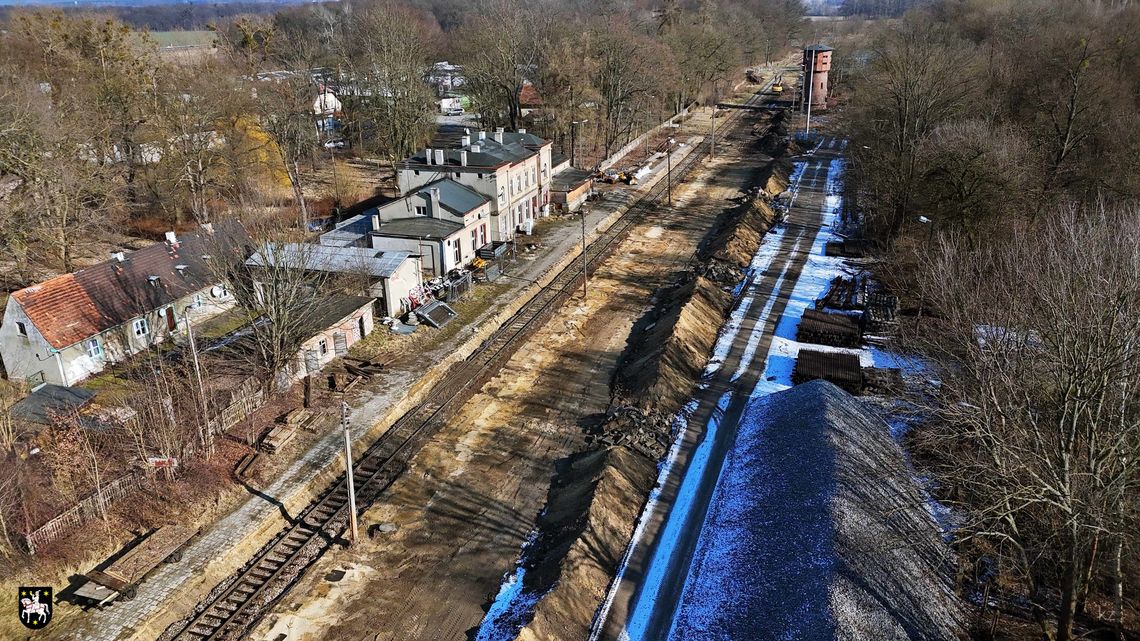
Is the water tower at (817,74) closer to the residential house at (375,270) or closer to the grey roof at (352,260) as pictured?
the residential house at (375,270)

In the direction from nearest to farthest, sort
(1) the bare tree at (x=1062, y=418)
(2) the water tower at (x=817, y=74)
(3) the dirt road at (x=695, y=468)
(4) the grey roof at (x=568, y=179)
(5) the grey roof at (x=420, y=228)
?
(1) the bare tree at (x=1062, y=418), (3) the dirt road at (x=695, y=468), (5) the grey roof at (x=420, y=228), (4) the grey roof at (x=568, y=179), (2) the water tower at (x=817, y=74)

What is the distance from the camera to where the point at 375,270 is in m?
35.2

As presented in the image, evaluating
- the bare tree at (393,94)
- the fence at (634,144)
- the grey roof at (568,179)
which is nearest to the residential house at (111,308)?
the bare tree at (393,94)

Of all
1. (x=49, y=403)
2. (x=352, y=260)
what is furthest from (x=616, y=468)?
(x=49, y=403)

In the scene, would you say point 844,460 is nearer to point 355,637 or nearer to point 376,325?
point 355,637

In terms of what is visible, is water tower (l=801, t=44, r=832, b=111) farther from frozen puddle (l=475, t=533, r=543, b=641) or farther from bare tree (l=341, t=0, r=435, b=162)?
frozen puddle (l=475, t=533, r=543, b=641)

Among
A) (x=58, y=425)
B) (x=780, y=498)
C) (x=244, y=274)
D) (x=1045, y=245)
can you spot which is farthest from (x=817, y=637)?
(x=244, y=274)

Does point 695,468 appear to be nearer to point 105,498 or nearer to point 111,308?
point 105,498

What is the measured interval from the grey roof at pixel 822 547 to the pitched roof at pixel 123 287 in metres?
21.6

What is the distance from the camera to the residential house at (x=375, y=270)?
114 ft

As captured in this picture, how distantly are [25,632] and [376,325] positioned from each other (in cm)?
1926

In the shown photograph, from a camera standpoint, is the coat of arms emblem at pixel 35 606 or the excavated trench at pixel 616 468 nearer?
the coat of arms emblem at pixel 35 606

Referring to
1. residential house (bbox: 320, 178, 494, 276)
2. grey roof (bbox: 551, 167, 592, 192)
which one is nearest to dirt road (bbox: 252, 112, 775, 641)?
residential house (bbox: 320, 178, 494, 276)

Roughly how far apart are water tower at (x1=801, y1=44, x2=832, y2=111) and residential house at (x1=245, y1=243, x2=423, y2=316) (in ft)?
236
